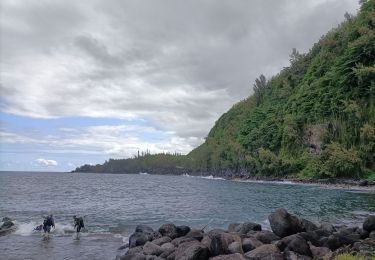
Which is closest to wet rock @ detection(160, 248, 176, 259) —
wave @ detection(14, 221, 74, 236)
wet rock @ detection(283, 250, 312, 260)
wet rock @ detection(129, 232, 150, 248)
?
wet rock @ detection(129, 232, 150, 248)

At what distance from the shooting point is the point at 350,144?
117438mm

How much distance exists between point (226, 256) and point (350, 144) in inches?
4411

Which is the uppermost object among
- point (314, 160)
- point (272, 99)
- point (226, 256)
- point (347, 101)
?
point (272, 99)

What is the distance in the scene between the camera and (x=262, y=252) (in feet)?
56.6

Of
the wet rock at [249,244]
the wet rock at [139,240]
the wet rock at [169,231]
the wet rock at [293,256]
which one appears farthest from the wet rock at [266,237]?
the wet rock at [139,240]

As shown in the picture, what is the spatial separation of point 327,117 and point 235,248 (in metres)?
123

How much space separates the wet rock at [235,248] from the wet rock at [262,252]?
0.83 metres

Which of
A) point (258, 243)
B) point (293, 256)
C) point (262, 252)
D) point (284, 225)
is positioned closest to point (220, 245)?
point (262, 252)

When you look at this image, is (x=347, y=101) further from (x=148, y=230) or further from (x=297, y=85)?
(x=148, y=230)

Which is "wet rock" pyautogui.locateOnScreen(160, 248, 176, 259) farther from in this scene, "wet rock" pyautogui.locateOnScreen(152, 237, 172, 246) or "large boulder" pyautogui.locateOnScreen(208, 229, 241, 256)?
"large boulder" pyautogui.locateOnScreen(208, 229, 241, 256)

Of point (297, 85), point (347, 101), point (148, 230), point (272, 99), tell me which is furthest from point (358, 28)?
point (148, 230)

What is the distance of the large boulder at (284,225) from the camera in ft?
71.2

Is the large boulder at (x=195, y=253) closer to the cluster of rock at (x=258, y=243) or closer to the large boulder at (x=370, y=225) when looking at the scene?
the cluster of rock at (x=258, y=243)

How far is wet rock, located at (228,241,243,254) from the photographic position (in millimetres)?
18197
